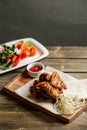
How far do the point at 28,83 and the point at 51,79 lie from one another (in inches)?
6.4

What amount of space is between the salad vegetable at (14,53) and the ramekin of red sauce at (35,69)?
0.11 metres

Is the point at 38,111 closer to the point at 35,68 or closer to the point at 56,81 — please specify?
the point at 56,81

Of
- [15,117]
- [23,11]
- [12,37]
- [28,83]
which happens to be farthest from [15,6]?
[15,117]

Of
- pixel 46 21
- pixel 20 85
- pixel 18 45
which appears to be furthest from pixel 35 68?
pixel 46 21

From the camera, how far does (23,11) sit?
3.89 metres

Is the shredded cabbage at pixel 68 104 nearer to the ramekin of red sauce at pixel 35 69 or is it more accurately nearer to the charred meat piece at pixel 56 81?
the charred meat piece at pixel 56 81

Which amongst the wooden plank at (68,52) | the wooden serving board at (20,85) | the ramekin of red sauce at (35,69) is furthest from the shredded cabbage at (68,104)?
the wooden plank at (68,52)

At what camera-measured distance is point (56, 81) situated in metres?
1.82

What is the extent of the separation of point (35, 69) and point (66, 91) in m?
0.28

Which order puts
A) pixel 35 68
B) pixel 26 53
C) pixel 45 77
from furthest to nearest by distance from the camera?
pixel 26 53 → pixel 35 68 → pixel 45 77

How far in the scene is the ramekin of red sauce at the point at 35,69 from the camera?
1.99 meters

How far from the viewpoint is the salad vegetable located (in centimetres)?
212

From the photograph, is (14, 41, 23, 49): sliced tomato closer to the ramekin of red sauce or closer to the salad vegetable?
the salad vegetable

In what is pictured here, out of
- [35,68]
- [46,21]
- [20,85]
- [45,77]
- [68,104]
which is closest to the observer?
[68,104]
